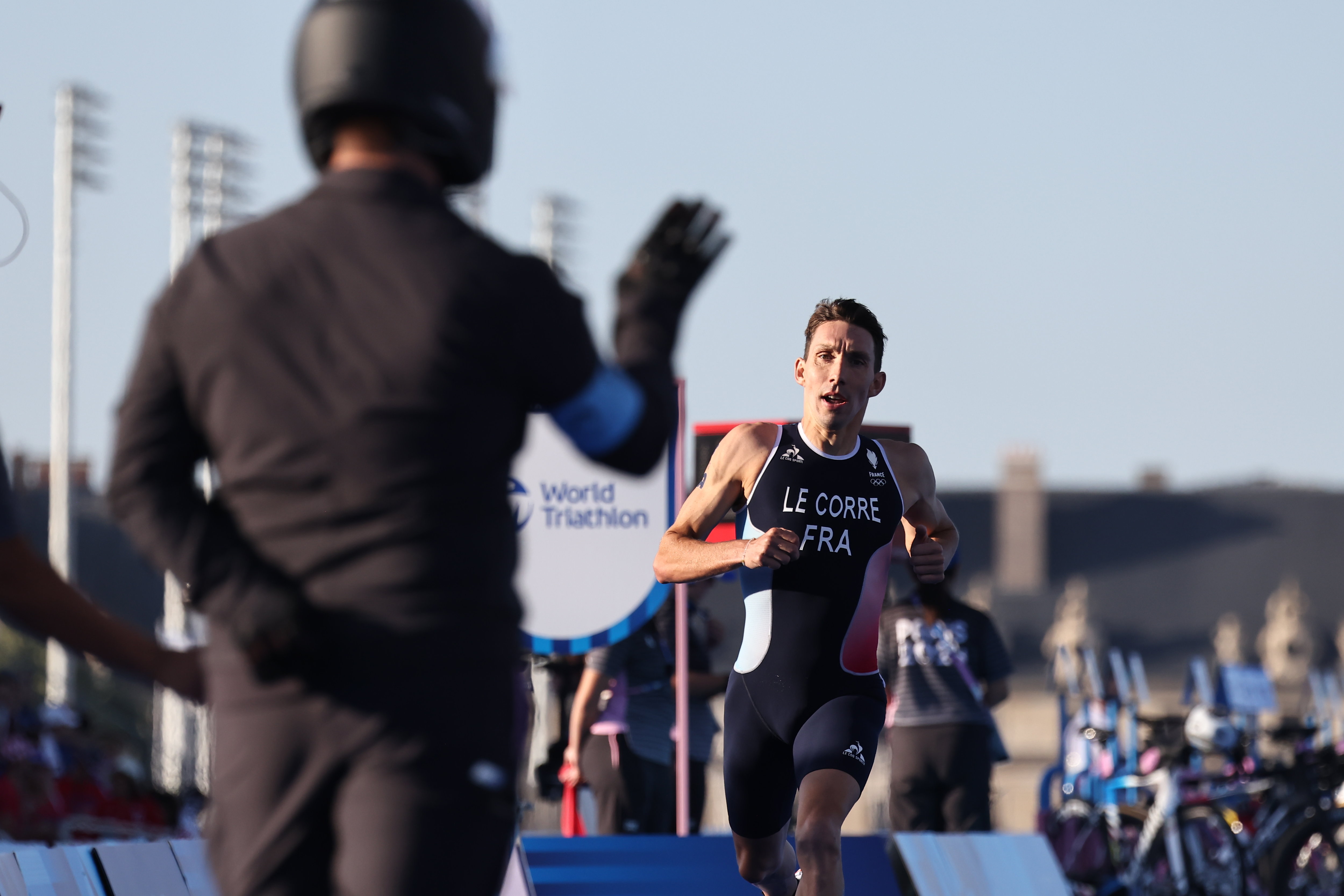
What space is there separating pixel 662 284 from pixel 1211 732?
39.1ft

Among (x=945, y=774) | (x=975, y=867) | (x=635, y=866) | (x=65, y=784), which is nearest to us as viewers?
(x=635, y=866)

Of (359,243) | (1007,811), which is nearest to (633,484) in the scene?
(359,243)

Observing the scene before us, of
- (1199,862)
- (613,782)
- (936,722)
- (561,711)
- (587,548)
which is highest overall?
(587,548)

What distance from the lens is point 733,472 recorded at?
6555 millimetres

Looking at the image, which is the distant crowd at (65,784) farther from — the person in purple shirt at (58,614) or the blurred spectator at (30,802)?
the person in purple shirt at (58,614)

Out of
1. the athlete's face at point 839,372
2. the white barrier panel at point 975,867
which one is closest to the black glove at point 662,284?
the athlete's face at point 839,372

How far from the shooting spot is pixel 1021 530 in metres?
98.9

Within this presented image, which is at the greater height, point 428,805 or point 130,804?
point 428,805

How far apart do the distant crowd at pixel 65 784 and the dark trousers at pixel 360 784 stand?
11.6 m

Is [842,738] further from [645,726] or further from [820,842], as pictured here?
[645,726]

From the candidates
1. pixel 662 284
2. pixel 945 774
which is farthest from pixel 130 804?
pixel 662 284

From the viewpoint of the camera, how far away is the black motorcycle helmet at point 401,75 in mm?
2811

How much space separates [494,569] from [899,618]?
7591 millimetres

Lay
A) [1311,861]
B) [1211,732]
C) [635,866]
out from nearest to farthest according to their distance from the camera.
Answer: [635,866] → [1311,861] → [1211,732]
